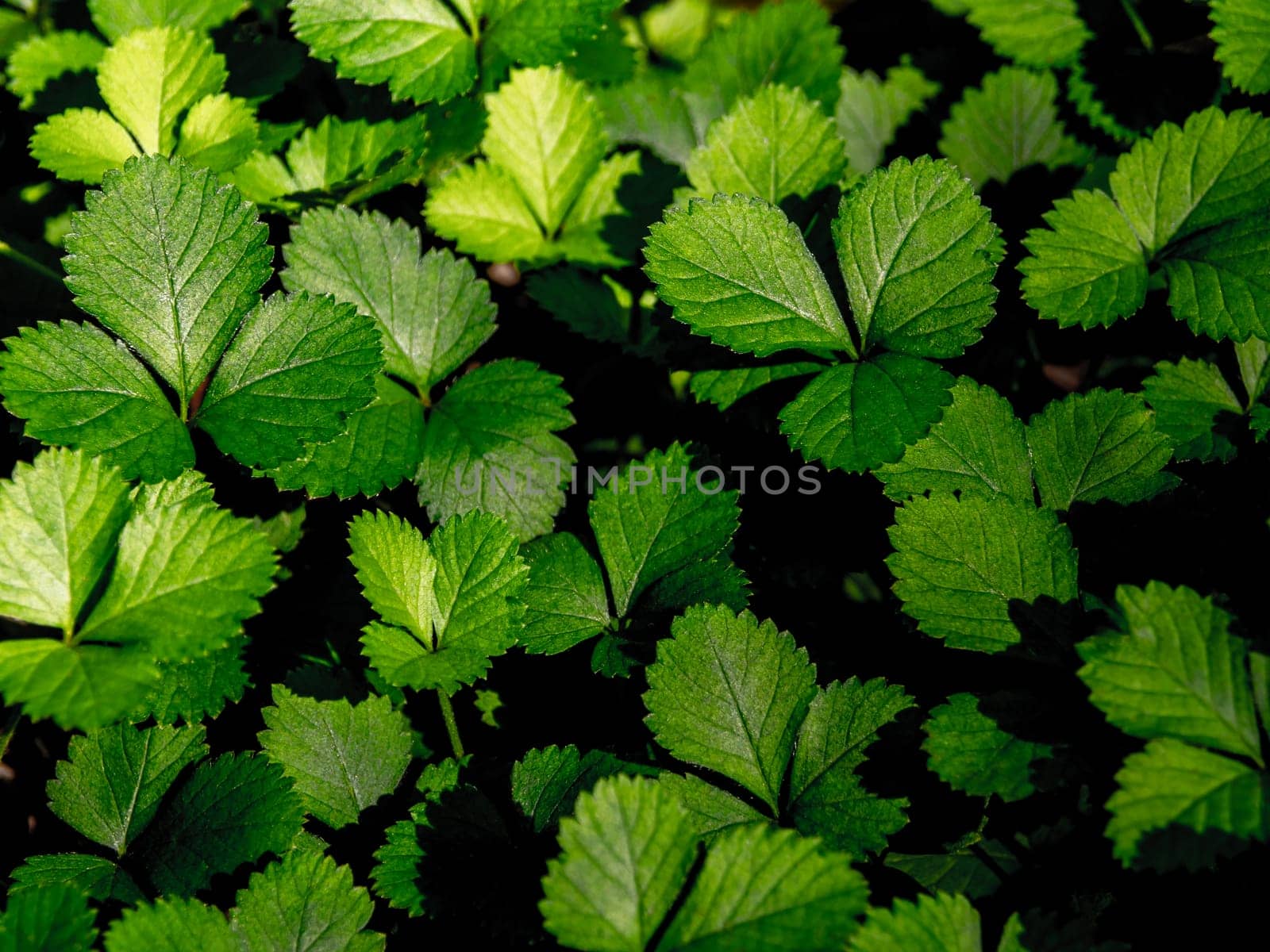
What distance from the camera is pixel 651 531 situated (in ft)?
5.58

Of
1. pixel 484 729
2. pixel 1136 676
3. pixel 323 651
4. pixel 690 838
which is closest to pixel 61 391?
pixel 323 651

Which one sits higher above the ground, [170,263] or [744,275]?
[170,263]

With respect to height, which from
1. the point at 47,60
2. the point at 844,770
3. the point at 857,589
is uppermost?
the point at 47,60

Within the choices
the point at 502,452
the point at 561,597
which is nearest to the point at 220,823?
the point at 561,597

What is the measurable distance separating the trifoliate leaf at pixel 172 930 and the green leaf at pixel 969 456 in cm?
123

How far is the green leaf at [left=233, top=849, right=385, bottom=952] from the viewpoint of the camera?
1.34 m

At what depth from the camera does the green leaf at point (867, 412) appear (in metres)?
1.50

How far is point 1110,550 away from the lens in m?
1.58

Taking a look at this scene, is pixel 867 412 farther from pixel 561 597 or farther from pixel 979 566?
pixel 561 597

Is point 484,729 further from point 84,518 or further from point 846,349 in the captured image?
point 846,349

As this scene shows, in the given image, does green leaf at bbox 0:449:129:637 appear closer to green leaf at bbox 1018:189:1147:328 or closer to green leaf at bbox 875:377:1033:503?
green leaf at bbox 875:377:1033:503

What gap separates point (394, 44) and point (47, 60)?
→ 36.1 inches

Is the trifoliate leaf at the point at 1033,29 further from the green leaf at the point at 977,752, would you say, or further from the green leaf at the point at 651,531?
the green leaf at the point at 977,752

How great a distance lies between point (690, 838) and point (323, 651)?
0.93m
